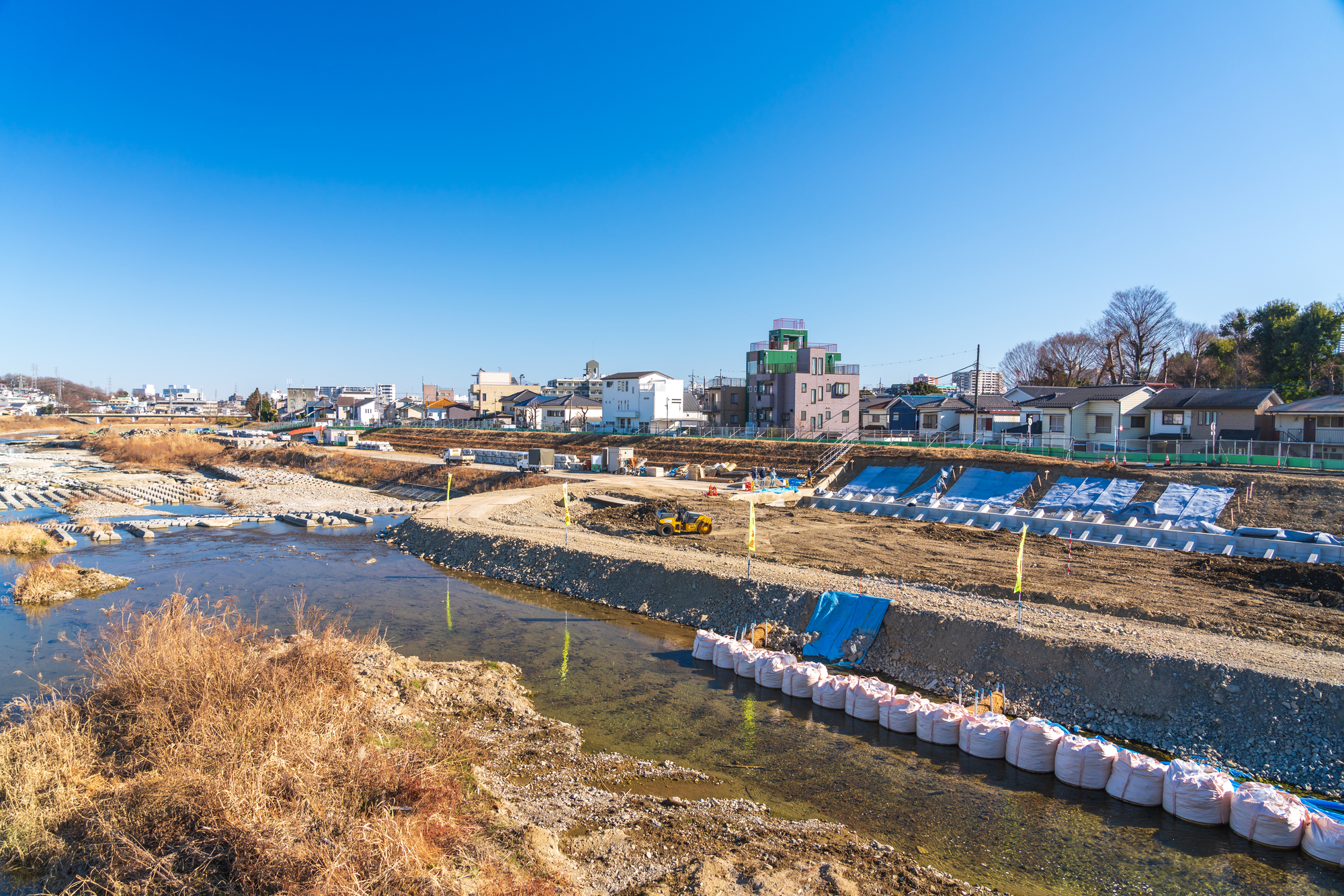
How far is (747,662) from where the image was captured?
15.5m

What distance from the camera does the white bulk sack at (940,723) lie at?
12.3m

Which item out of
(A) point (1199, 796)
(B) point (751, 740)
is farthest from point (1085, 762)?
(B) point (751, 740)

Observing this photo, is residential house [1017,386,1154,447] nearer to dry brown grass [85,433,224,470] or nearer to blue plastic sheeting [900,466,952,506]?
blue plastic sheeting [900,466,952,506]

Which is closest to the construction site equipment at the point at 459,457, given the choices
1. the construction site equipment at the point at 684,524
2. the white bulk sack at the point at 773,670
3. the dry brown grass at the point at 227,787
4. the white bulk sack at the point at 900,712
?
the construction site equipment at the point at 684,524

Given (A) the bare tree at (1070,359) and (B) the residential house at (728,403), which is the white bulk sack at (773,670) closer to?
(B) the residential house at (728,403)

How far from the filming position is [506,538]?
1085 inches

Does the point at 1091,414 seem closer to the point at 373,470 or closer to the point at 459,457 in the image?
the point at 459,457

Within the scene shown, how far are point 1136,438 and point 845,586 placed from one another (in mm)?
28398

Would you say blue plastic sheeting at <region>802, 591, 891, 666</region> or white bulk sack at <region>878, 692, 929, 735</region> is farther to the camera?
blue plastic sheeting at <region>802, 591, 891, 666</region>

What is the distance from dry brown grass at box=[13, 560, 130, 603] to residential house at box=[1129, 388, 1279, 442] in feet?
158

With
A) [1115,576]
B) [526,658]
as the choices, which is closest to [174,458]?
[526,658]

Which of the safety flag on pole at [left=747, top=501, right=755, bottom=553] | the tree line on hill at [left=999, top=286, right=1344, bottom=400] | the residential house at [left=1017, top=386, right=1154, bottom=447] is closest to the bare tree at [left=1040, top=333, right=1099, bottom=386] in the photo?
the tree line on hill at [left=999, top=286, right=1344, bottom=400]

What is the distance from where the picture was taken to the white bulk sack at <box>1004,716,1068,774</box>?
1130 centimetres

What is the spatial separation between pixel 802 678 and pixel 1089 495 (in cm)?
2138
